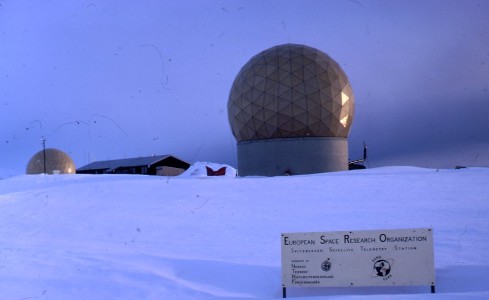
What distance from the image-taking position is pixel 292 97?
920 inches

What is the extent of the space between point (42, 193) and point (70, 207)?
2661mm

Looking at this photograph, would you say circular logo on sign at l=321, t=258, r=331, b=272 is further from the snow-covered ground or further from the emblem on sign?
the emblem on sign

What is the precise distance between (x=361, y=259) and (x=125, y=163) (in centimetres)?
5192

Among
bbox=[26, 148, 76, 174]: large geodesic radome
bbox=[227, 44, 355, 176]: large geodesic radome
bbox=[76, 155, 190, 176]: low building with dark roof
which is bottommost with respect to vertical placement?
bbox=[76, 155, 190, 176]: low building with dark roof

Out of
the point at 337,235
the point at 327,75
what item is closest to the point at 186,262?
the point at 337,235

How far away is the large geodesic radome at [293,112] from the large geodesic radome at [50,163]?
77.6 feet

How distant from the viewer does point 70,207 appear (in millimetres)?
12906

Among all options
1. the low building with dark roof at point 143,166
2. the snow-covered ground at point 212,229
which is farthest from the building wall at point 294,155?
the low building with dark roof at point 143,166

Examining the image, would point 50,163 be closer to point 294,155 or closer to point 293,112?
point 294,155

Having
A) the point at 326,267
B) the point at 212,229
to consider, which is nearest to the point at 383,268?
the point at 326,267

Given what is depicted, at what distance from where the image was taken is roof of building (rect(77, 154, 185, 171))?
52.8 metres

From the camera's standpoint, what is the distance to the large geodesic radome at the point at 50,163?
136 feet

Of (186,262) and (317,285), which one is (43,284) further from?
(317,285)

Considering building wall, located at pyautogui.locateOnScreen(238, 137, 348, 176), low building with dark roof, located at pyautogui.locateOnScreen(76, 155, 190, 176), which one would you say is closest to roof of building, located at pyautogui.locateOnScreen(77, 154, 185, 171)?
low building with dark roof, located at pyautogui.locateOnScreen(76, 155, 190, 176)
